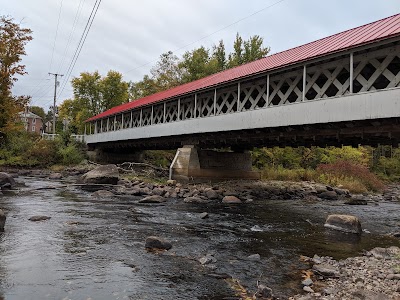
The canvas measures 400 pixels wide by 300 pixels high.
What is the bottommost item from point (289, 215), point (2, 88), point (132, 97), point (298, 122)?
point (289, 215)

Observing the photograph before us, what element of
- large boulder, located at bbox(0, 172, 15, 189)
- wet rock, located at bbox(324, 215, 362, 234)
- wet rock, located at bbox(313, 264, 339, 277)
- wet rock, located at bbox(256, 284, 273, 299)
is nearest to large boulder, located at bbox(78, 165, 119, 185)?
large boulder, located at bbox(0, 172, 15, 189)

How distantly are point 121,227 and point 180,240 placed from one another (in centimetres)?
187

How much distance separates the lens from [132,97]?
55250 millimetres

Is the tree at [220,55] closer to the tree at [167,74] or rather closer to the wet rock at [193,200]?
the tree at [167,74]

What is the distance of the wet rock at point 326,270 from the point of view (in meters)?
5.45

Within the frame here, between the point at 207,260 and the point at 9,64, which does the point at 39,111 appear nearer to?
the point at 9,64

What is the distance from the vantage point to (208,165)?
826 inches

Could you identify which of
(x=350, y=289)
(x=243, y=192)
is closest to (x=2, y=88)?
(x=243, y=192)

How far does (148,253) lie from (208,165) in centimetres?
1460

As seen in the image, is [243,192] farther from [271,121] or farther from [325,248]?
[325,248]

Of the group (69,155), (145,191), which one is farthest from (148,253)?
(69,155)

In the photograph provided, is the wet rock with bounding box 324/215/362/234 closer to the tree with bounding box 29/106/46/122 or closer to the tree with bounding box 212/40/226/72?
the tree with bounding box 212/40/226/72

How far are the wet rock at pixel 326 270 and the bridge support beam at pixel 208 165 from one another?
45.7 ft

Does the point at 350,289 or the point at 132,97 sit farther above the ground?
the point at 132,97
